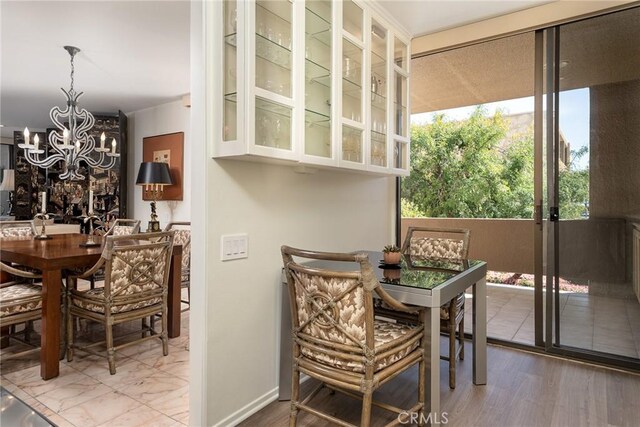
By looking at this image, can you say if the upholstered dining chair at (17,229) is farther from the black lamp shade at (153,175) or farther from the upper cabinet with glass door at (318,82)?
the upper cabinet with glass door at (318,82)

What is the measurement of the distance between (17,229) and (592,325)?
17.4ft

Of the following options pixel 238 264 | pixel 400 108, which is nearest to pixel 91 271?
pixel 238 264

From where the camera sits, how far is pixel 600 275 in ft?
8.86

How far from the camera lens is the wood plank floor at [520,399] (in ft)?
6.48

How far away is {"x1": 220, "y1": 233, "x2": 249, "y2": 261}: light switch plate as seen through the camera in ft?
6.13

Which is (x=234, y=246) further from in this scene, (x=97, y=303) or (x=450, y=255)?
(x=450, y=255)

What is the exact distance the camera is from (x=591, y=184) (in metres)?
2.71

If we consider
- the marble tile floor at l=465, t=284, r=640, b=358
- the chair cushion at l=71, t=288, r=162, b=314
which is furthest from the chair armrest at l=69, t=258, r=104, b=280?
the marble tile floor at l=465, t=284, r=640, b=358

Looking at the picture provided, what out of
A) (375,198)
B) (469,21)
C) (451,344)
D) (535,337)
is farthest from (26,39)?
(535,337)

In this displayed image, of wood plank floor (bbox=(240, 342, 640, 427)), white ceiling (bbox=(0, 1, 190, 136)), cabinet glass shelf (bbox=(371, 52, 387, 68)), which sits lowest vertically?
wood plank floor (bbox=(240, 342, 640, 427))

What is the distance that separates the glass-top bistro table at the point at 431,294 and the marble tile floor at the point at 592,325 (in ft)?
2.95

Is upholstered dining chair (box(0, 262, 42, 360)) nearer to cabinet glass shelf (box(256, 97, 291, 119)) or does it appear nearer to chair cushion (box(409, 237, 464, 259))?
cabinet glass shelf (box(256, 97, 291, 119))

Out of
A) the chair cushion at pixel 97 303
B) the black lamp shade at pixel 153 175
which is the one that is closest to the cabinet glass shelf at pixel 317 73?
the chair cushion at pixel 97 303

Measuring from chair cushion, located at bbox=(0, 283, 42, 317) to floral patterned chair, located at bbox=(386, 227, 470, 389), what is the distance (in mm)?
2598
